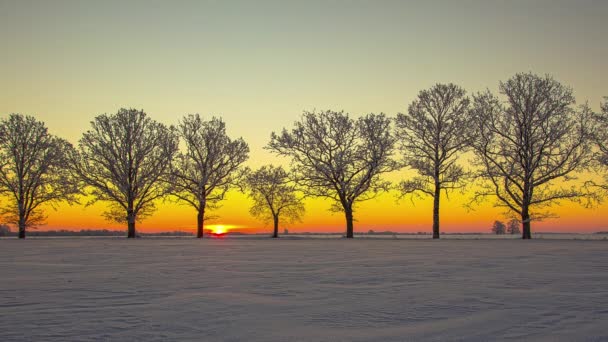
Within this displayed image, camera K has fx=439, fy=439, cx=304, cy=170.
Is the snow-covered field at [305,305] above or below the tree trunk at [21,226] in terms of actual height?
above

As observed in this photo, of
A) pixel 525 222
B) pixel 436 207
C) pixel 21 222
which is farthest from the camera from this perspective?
pixel 21 222

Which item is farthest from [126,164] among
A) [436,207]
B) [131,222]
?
[436,207]

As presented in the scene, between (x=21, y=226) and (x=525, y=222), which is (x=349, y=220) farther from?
(x=21, y=226)

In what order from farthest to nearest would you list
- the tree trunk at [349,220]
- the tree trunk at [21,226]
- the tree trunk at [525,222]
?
the tree trunk at [21,226] → the tree trunk at [349,220] → the tree trunk at [525,222]

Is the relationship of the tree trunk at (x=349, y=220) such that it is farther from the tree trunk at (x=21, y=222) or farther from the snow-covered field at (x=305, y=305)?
the snow-covered field at (x=305, y=305)

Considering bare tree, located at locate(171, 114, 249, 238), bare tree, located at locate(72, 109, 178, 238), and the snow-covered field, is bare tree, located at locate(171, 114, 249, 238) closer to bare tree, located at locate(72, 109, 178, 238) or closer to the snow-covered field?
bare tree, located at locate(72, 109, 178, 238)

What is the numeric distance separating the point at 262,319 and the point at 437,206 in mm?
31200

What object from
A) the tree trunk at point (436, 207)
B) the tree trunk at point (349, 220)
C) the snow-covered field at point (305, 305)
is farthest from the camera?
the tree trunk at point (349, 220)

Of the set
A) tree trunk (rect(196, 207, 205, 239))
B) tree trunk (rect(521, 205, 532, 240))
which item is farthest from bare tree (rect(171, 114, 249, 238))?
tree trunk (rect(521, 205, 532, 240))

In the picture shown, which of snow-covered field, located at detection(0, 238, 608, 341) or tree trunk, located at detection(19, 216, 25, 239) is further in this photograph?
tree trunk, located at detection(19, 216, 25, 239)

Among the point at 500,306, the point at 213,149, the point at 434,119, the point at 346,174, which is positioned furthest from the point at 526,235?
the point at 500,306

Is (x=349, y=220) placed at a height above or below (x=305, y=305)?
below

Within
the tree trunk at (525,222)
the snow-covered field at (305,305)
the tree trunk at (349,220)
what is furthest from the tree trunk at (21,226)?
the tree trunk at (525,222)

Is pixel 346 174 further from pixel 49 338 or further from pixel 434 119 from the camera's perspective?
pixel 49 338
